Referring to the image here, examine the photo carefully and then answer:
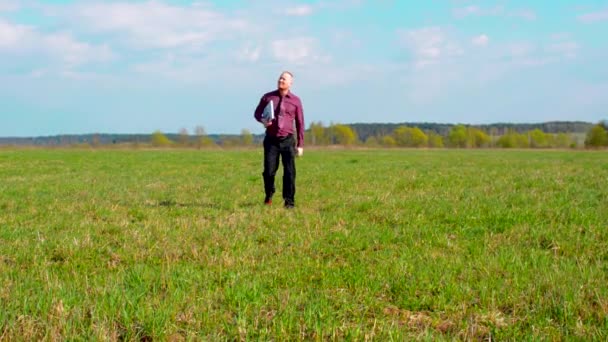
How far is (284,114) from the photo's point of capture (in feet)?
28.3

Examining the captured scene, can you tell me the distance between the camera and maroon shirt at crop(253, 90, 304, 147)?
8.61 metres

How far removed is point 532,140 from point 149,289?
5226 inches

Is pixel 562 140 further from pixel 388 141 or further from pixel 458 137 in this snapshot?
pixel 388 141

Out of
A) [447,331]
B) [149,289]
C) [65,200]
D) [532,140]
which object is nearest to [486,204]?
[447,331]

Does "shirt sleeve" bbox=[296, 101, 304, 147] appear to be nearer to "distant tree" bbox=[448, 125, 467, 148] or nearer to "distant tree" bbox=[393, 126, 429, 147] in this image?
"distant tree" bbox=[393, 126, 429, 147]

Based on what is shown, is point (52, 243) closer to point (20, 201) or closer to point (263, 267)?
point (263, 267)

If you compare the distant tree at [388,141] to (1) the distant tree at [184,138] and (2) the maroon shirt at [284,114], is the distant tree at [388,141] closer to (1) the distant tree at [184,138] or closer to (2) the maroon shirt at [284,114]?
(1) the distant tree at [184,138]

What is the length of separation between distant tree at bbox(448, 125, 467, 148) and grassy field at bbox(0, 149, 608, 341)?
126136mm

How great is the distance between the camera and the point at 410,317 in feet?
11.1

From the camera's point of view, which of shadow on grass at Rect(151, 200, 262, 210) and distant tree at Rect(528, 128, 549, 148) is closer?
shadow on grass at Rect(151, 200, 262, 210)

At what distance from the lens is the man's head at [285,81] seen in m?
8.48

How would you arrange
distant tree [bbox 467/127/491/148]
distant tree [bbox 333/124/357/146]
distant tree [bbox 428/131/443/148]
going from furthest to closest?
1. distant tree [bbox 333/124/357/146]
2. distant tree [bbox 428/131/443/148]
3. distant tree [bbox 467/127/491/148]

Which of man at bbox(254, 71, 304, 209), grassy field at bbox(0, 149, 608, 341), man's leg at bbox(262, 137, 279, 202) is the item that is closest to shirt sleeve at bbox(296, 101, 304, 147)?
man at bbox(254, 71, 304, 209)

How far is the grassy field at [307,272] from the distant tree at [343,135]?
122 metres
